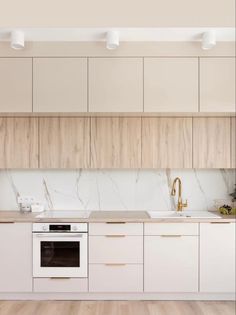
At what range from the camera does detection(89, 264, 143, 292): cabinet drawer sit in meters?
3.08

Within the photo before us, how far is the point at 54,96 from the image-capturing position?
10.4 feet

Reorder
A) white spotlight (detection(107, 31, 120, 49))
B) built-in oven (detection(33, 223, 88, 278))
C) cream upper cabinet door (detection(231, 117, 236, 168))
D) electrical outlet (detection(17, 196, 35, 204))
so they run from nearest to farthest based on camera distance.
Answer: white spotlight (detection(107, 31, 120, 49)), built-in oven (detection(33, 223, 88, 278)), cream upper cabinet door (detection(231, 117, 236, 168)), electrical outlet (detection(17, 196, 35, 204))

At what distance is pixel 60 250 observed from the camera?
3064 mm

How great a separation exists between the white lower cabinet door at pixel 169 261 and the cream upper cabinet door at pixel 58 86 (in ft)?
4.75

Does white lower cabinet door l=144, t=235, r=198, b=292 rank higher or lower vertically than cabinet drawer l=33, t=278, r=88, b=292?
higher

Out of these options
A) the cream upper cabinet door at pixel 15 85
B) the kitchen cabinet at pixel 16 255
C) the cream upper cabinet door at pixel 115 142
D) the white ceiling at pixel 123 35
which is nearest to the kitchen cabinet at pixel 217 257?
the cream upper cabinet door at pixel 115 142

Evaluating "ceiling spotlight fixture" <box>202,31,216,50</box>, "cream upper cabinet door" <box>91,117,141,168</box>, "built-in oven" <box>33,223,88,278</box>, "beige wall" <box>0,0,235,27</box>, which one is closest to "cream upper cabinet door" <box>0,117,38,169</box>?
"cream upper cabinet door" <box>91,117,141,168</box>

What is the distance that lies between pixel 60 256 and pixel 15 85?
1.66 metres

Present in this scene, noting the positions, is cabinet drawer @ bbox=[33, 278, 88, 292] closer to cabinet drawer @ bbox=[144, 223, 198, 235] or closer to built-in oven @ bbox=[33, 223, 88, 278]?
built-in oven @ bbox=[33, 223, 88, 278]

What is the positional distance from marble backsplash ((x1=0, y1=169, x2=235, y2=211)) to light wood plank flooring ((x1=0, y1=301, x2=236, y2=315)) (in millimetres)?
988

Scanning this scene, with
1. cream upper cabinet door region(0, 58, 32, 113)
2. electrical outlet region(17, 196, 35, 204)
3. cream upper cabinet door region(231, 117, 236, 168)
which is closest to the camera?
cream upper cabinet door region(0, 58, 32, 113)

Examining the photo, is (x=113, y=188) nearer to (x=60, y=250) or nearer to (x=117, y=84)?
(x=60, y=250)

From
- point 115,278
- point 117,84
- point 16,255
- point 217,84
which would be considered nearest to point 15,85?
point 117,84

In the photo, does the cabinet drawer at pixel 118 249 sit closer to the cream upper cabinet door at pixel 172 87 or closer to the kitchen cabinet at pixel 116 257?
the kitchen cabinet at pixel 116 257
